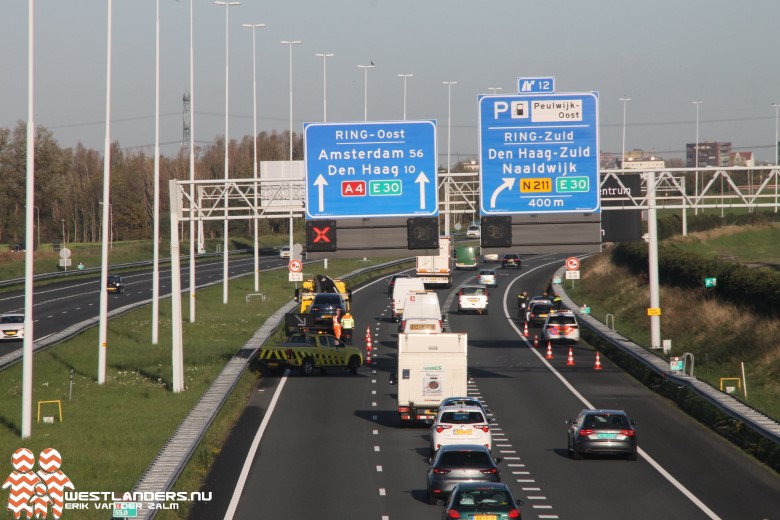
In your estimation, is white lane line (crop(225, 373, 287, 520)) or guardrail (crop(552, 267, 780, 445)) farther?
guardrail (crop(552, 267, 780, 445))

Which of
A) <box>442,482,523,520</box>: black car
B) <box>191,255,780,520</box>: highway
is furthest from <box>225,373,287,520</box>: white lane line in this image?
<box>442,482,523,520</box>: black car

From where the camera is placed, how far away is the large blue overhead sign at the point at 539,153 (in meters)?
35.2

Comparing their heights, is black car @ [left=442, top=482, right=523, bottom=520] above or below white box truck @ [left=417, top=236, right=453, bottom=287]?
below

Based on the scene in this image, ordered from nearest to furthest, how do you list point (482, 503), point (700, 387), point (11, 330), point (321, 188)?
1. point (482, 503)
2. point (321, 188)
3. point (700, 387)
4. point (11, 330)

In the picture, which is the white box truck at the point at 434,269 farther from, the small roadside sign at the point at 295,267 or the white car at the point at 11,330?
the white car at the point at 11,330

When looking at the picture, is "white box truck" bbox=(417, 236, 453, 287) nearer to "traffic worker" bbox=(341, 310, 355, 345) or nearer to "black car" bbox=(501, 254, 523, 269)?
"black car" bbox=(501, 254, 523, 269)

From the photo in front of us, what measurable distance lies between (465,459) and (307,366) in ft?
82.2

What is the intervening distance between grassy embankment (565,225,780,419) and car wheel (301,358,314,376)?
52.5ft

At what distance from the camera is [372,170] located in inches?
1404

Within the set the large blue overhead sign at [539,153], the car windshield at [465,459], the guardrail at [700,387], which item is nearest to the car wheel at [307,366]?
the guardrail at [700,387]

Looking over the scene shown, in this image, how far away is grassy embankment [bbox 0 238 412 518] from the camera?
29016mm

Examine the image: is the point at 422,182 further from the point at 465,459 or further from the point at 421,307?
the point at 421,307

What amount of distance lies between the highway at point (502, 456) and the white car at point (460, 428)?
0.79m

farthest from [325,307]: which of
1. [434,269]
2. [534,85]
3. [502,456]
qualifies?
[502,456]
